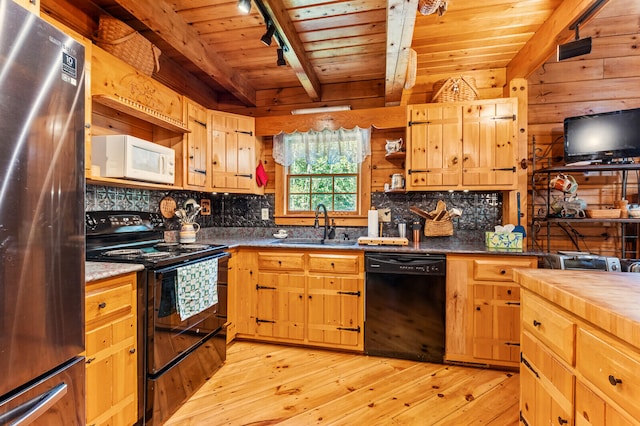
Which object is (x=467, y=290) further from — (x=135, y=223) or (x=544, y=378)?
(x=135, y=223)

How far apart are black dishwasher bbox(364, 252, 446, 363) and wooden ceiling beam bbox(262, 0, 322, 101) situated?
1726 millimetres

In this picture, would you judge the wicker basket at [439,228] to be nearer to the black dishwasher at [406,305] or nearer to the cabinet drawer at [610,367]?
the black dishwasher at [406,305]

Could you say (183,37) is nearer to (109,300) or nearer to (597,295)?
(109,300)

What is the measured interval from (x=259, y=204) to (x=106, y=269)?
6.81 ft

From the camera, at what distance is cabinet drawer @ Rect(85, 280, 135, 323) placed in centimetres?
138

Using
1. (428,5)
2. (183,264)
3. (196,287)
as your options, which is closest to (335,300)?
(196,287)

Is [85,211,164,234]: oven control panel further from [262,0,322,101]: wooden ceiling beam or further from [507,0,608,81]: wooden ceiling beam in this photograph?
[507,0,608,81]: wooden ceiling beam

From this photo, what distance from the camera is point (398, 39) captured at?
6.69 feet

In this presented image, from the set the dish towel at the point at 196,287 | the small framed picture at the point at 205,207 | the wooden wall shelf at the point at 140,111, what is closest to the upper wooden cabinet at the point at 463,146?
the dish towel at the point at 196,287

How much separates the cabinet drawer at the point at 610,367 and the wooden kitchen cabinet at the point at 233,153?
108 inches

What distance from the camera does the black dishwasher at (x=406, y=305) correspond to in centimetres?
249

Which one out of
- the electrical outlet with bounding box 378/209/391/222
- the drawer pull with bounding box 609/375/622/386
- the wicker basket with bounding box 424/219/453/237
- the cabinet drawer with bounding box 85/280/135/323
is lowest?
the drawer pull with bounding box 609/375/622/386

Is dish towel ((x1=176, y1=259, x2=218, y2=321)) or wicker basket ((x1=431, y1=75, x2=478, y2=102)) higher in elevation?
wicker basket ((x1=431, y1=75, x2=478, y2=102))

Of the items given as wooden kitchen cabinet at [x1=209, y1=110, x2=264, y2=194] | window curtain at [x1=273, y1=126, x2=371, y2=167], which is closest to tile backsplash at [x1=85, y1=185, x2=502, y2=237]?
wooden kitchen cabinet at [x1=209, y1=110, x2=264, y2=194]
